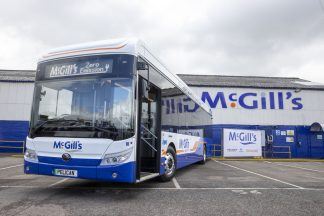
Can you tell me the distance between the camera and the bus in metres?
5.30

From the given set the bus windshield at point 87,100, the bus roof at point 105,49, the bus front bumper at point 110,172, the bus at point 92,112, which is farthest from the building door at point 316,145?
the bus windshield at point 87,100

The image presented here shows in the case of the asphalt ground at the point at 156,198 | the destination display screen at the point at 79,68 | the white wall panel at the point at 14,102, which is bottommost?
the asphalt ground at the point at 156,198

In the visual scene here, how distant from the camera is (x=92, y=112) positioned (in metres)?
5.40

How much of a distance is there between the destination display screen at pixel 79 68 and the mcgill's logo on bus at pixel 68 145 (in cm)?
143

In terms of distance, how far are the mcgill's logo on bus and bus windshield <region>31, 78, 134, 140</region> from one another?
14 cm

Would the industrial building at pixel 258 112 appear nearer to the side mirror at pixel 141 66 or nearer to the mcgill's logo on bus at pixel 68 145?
the side mirror at pixel 141 66

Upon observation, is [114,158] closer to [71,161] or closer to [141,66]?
[71,161]

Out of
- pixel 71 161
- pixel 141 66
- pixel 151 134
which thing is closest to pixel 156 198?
pixel 151 134

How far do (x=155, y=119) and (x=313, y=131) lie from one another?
20.3 meters

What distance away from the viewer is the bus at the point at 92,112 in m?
5.30

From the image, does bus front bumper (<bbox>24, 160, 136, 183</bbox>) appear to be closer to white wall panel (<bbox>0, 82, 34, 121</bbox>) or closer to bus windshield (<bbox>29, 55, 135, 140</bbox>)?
bus windshield (<bbox>29, 55, 135, 140</bbox>)

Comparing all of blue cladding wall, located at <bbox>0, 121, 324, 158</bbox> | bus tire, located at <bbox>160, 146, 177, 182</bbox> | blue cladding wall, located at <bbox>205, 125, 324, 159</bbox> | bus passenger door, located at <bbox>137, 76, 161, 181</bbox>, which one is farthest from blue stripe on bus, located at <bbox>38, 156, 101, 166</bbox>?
blue cladding wall, located at <bbox>205, 125, 324, 159</bbox>

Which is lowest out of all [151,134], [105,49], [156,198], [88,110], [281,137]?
[156,198]

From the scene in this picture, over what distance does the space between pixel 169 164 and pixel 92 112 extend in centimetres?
317
